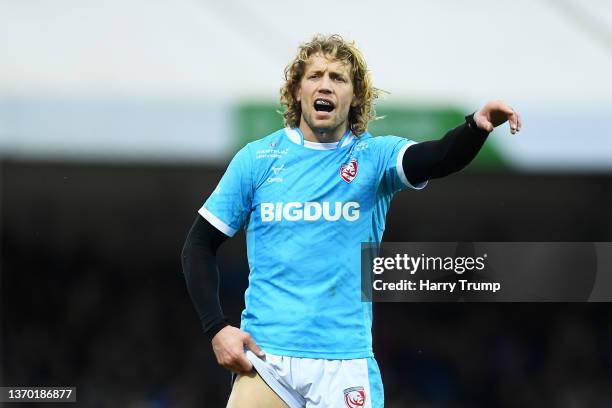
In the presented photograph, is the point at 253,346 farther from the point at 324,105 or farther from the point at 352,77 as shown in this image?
the point at 352,77

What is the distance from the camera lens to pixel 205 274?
388 centimetres

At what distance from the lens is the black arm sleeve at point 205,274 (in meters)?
3.80

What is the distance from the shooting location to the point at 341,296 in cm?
377

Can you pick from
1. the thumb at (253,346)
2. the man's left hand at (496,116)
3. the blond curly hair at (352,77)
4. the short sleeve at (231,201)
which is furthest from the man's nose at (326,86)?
the thumb at (253,346)

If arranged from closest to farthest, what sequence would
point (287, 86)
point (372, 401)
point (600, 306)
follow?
point (372, 401), point (287, 86), point (600, 306)

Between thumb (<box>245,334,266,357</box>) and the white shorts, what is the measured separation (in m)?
0.02

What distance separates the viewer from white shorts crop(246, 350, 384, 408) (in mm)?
3694

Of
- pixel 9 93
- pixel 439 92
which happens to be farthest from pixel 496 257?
pixel 9 93

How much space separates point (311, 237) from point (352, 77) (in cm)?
72

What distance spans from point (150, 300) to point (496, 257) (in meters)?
3.55

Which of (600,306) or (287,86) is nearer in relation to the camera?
(287,86)

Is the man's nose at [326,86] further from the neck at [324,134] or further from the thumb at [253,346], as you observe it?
the thumb at [253,346]

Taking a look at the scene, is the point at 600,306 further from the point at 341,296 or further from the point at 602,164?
the point at 341,296

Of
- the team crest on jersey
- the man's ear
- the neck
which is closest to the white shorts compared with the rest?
the team crest on jersey
